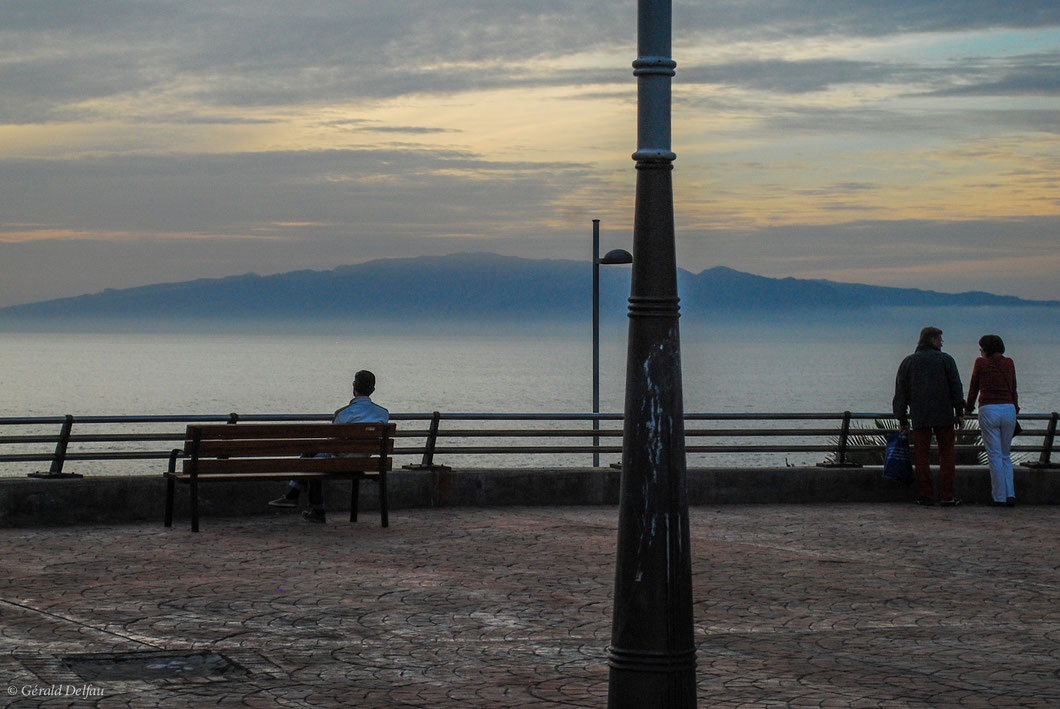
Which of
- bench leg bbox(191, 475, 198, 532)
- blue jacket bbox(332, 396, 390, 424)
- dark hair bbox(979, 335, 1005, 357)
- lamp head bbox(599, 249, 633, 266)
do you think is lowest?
bench leg bbox(191, 475, 198, 532)

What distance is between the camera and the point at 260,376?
178 meters

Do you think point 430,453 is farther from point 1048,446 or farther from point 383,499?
point 1048,446

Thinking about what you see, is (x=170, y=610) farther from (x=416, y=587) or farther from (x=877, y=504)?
(x=877, y=504)

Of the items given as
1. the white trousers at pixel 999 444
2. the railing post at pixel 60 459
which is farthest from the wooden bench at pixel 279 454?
the white trousers at pixel 999 444

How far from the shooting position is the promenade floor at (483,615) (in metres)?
6.77

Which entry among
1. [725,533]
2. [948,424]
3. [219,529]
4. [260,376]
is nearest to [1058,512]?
→ [948,424]

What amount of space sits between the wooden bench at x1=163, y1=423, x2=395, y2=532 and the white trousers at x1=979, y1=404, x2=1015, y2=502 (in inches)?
254

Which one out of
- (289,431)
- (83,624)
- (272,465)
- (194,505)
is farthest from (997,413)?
(83,624)

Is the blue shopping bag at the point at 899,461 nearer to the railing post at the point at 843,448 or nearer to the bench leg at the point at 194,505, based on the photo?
the railing post at the point at 843,448

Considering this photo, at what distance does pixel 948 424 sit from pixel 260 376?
167m

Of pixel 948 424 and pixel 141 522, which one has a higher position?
pixel 948 424

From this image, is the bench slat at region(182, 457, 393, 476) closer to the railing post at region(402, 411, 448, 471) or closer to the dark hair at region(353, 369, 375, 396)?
the dark hair at region(353, 369, 375, 396)

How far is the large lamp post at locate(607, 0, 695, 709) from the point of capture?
6012 millimetres

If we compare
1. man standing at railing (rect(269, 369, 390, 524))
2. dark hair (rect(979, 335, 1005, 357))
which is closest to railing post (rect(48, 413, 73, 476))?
man standing at railing (rect(269, 369, 390, 524))
